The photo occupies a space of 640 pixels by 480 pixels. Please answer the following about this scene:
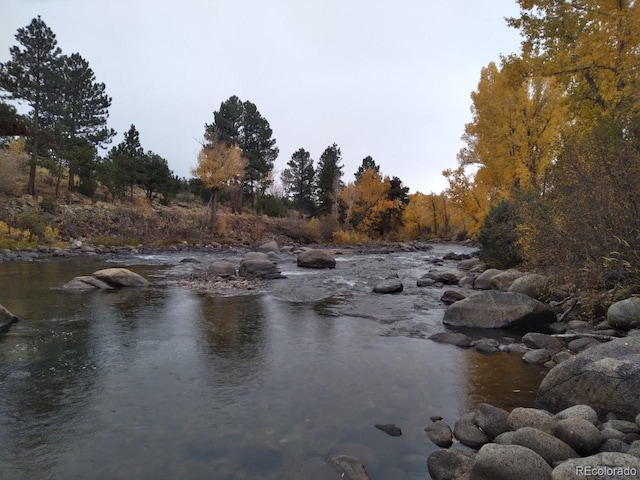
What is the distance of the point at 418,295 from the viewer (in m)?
13.2

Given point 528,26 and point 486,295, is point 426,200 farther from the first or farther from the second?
point 486,295

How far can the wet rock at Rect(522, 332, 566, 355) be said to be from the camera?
23.8 feet

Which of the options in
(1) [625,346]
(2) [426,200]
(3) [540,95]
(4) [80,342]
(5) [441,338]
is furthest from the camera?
(2) [426,200]

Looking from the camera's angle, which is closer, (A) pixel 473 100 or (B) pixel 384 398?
(B) pixel 384 398

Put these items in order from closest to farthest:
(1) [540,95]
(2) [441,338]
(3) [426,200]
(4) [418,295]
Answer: (2) [441,338]
(4) [418,295]
(1) [540,95]
(3) [426,200]

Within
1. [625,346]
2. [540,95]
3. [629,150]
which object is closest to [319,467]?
[625,346]

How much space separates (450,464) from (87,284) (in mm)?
13124

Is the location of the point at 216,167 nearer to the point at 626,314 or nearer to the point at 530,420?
the point at 626,314

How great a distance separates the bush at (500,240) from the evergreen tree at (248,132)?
3243 cm

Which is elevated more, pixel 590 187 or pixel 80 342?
pixel 590 187

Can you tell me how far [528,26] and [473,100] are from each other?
37.8 feet

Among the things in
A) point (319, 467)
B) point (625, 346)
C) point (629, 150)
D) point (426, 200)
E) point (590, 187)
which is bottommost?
point (319, 467)

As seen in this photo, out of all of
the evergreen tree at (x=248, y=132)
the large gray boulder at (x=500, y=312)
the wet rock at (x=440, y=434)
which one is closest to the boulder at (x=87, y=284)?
the large gray boulder at (x=500, y=312)

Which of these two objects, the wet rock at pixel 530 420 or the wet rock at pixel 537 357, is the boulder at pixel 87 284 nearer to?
the wet rock at pixel 537 357
